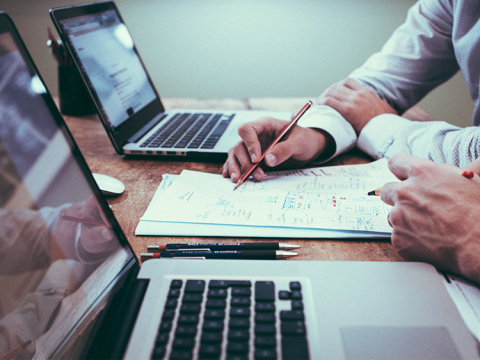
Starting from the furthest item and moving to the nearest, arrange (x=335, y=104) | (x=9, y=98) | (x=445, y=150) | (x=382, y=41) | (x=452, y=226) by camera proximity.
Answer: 1. (x=382, y=41)
2. (x=335, y=104)
3. (x=445, y=150)
4. (x=452, y=226)
5. (x=9, y=98)

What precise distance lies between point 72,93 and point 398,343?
3.39ft

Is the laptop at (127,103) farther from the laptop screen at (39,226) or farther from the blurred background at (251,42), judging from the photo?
the blurred background at (251,42)

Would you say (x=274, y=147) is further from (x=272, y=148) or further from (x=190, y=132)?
(x=190, y=132)

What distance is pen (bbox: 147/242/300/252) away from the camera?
433mm

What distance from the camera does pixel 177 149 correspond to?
73cm

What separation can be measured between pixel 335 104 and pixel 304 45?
1.23 m

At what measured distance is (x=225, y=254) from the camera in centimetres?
42

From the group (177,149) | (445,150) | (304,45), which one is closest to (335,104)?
(445,150)

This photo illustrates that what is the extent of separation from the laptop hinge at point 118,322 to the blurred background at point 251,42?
1809 millimetres

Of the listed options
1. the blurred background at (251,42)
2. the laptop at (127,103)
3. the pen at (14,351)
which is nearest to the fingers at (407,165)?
the laptop at (127,103)

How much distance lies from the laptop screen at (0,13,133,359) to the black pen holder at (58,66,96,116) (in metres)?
0.73

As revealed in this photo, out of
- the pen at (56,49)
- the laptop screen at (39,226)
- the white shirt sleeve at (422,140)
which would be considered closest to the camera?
the laptop screen at (39,226)

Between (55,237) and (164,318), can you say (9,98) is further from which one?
(164,318)

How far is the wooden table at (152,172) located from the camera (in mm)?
445
